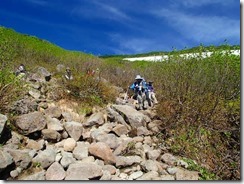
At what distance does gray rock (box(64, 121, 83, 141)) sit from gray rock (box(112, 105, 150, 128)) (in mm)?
1414

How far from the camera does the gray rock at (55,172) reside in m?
7.45

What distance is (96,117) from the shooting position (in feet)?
36.2

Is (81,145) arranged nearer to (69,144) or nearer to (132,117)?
(69,144)

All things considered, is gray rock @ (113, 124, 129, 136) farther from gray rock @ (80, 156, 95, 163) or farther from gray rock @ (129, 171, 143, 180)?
gray rock @ (129, 171, 143, 180)

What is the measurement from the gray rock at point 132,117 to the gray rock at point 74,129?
1414mm

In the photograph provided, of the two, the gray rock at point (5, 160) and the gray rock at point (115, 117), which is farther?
the gray rock at point (115, 117)

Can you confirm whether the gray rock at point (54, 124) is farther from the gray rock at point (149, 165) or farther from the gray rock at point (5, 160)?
the gray rock at point (149, 165)

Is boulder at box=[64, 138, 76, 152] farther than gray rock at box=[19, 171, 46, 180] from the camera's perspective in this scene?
Yes

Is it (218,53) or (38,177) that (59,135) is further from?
(218,53)

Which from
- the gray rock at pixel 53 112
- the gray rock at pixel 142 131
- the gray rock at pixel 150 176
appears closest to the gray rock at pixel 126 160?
the gray rock at pixel 150 176

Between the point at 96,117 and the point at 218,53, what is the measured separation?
521 centimetres

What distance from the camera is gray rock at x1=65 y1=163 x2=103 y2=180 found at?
7359mm

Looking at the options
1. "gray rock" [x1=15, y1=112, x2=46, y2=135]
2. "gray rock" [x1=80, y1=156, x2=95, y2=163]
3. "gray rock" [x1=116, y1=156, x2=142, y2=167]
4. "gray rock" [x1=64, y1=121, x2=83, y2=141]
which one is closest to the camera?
"gray rock" [x1=116, y1=156, x2=142, y2=167]

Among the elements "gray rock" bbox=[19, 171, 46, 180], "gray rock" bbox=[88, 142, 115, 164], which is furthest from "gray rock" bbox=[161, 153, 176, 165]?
"gray rock" bbox=[19, 171, 46, 180]
